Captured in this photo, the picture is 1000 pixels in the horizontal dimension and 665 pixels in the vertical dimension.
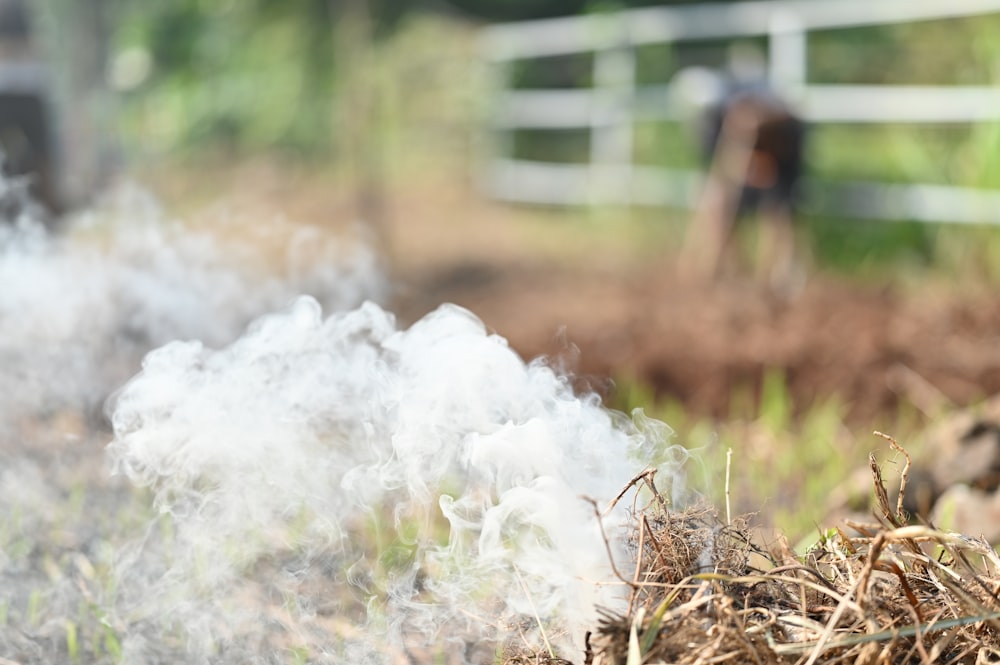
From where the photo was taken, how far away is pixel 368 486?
192 cm

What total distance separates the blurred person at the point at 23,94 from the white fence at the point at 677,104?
463 cm

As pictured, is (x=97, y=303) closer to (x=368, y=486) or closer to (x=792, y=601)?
(x=368, y=486)

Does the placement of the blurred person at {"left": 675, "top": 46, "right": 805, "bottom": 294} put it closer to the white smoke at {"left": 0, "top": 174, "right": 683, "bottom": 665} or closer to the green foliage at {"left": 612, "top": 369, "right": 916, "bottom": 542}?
the green foliage at {"left": 612, "top": 369, "right": 916, "bottom": 542}

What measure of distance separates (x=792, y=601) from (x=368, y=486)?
0.80m

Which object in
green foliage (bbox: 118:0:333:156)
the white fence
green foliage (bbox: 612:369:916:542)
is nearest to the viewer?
green foliage (bbox: 612:369:916:542)

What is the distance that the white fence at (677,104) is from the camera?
7.05 m

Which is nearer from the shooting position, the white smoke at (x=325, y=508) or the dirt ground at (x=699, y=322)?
the white smoke at (x=325, y=508)

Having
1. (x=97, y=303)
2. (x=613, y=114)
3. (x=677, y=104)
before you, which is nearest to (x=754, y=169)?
(x=677, y=104)

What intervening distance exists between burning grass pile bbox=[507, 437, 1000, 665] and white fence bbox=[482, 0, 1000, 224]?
543 centimetres

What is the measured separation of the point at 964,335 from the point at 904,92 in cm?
331

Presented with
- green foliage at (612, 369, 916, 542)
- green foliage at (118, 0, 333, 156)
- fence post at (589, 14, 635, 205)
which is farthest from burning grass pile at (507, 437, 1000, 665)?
green foliage at (118, 0, 333, 156)

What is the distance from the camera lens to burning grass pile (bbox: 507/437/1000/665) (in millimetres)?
1213

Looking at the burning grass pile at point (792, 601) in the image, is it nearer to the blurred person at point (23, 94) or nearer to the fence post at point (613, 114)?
the blurred person at point (23, 94)

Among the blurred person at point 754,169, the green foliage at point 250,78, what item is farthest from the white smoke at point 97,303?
the green foliage at point 250,78
